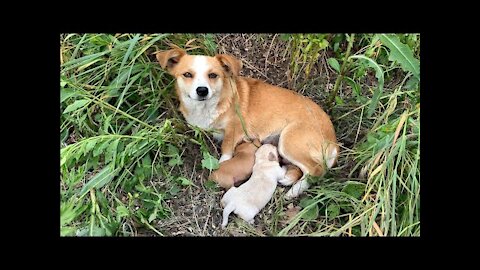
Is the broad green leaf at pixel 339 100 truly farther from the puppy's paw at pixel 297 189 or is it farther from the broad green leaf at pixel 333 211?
the broad green leaf at pixel 333 211

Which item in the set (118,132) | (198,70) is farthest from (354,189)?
(118,132)

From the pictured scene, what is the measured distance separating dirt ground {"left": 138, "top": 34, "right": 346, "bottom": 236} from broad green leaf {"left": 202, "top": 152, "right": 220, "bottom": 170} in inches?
4.0

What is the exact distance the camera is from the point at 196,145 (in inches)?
127

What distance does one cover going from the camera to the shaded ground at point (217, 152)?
2902mm

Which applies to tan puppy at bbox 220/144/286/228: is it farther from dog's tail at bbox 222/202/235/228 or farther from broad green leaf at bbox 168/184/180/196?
broad green leaf at bbox 168/184/180/196

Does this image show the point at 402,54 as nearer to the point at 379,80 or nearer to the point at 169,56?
the point at 379,80

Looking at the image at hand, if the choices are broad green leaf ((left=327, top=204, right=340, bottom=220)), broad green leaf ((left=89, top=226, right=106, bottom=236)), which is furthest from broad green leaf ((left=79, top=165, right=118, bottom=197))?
Result: broad green leaf ((left=327, top=204, right=340, bottom=220))

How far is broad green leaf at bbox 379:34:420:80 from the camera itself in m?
2.95

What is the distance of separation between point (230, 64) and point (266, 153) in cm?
49

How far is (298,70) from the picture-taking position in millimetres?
3445

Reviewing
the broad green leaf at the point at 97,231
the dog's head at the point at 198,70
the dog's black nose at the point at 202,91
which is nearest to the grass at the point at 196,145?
the broad green leaf at the point at 97,231

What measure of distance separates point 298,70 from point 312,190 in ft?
2.40

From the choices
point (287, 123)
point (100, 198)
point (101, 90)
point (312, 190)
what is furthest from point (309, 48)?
point (100, 198)

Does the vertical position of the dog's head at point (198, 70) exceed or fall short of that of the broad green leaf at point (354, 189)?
it exceeds it
